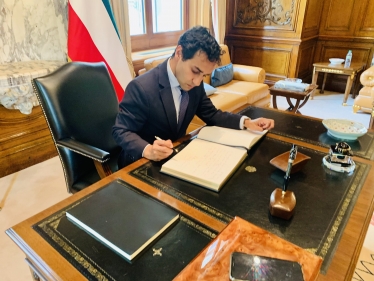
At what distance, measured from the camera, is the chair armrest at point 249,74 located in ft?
11.6

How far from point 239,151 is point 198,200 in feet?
1.06

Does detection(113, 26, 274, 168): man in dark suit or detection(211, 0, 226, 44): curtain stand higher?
detection(211, 0, 226, 44): curtain

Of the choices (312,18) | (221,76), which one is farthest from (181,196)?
(312,18)

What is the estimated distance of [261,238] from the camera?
24.9 inches

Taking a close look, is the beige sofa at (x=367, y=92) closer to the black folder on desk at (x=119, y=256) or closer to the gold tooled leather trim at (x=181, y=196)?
the gold tooled leather trim at (x=181, y=196)

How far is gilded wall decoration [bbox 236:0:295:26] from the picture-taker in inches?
163

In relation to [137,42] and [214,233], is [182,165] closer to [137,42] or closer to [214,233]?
[214,233]

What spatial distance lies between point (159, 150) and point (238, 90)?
2.36 metres

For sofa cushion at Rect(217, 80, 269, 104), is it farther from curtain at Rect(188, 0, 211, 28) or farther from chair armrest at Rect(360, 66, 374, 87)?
chair armrest at Rect(360, 66, 374, 87)

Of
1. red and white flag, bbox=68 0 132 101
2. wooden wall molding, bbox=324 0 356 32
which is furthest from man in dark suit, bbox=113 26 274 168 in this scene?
wooden wall molding, bbox=324 0 356 32

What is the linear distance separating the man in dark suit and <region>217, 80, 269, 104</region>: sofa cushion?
181 centimetres

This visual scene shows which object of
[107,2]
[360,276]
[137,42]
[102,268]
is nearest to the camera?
[102,268]

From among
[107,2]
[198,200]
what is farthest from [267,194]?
[107,2]
